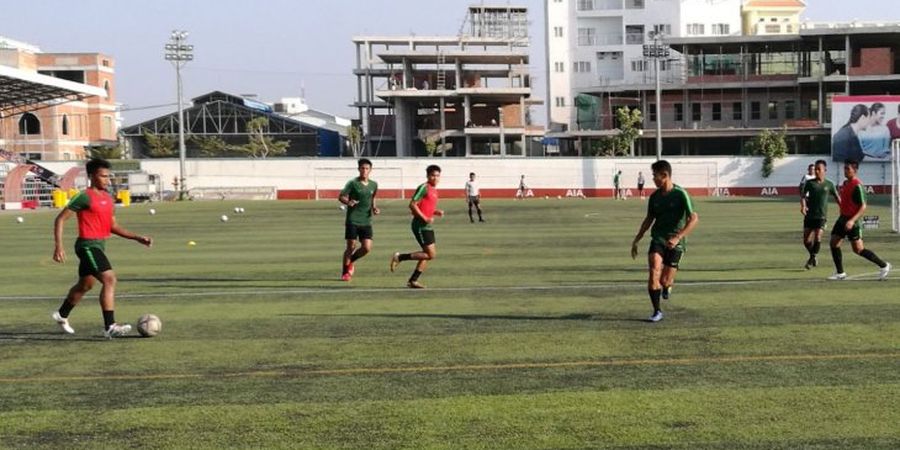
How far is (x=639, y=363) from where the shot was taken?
8336 mm

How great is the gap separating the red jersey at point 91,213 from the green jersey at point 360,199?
5.43 metres

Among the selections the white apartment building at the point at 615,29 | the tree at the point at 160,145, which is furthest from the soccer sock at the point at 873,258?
the white apartment building at the point at 615,29

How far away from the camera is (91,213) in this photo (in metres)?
9.79

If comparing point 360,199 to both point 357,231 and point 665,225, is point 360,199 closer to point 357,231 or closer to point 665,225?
point 357,231

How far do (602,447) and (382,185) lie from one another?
56.6 m

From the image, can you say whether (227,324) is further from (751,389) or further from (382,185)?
(382,185)

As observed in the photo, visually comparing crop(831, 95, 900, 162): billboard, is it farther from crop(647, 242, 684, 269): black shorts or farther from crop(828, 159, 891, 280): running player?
crop(647, 242, 684, 269): black shorts

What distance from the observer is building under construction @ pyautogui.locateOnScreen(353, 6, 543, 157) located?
85250 mm

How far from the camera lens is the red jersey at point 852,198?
45.5 feet

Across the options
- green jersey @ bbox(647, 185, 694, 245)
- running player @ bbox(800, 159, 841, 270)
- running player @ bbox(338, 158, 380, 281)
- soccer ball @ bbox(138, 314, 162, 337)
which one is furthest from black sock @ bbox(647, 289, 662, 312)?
running player @ bbox(800, 159, 841, 270)

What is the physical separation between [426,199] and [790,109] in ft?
230

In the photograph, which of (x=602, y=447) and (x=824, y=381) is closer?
(x=602, y=447)

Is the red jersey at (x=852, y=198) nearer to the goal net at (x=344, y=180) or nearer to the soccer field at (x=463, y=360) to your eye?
the soccer field at (x=463, y=360)

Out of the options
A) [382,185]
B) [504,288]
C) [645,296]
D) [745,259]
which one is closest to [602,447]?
[645,296]
